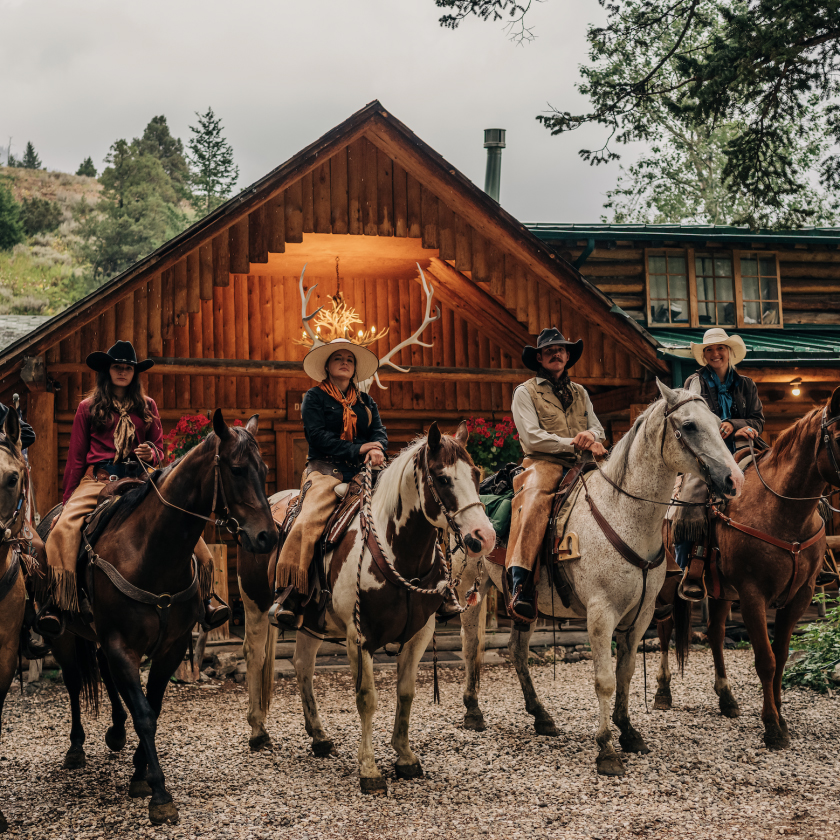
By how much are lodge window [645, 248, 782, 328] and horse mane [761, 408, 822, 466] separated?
7.65m

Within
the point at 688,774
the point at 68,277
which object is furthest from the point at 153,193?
the point at 688,774

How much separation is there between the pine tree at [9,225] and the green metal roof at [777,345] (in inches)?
1771

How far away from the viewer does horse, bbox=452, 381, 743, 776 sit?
5102mm

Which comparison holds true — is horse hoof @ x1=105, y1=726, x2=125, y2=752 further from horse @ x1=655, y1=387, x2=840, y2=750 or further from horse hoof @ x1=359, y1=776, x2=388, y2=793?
horse @ x1=655, y1=387, x2=840, y2=750

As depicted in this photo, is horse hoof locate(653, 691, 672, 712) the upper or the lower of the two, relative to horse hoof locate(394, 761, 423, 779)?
lower

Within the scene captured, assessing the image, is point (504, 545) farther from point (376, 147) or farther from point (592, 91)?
point (376, 147)

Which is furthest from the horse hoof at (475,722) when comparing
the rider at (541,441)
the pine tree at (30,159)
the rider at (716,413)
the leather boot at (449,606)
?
the pine tree at (30,159)

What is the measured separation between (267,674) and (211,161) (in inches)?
1950

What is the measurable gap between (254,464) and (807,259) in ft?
41.4

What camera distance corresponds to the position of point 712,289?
13.6 metres

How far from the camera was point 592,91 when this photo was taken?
26.6 feet

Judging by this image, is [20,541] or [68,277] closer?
[20,541]

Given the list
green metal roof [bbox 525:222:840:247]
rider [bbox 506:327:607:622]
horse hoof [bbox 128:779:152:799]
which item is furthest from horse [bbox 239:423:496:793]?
green metal roof [bbox 525:222:840:247]

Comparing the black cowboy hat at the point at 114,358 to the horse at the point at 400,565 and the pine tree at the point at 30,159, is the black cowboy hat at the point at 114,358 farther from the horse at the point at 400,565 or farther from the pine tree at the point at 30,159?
the pine tree at the point at 30,159
